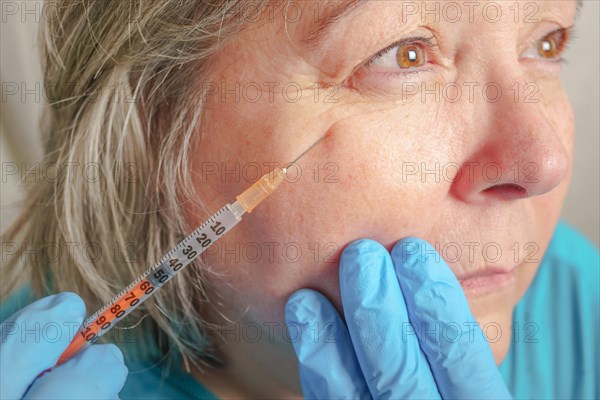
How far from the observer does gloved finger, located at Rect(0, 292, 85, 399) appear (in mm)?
1023

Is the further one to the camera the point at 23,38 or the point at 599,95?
the point at 599,95

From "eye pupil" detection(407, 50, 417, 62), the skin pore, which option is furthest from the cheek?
"eye pupil" detection(407, 50, 417, 62)

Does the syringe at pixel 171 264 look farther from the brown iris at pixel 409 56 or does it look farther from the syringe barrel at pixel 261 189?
the brown iris at pixel 409 56

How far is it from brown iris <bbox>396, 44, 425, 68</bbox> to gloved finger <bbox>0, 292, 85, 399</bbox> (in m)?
0.70

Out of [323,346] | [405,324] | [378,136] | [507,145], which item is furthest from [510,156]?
[323,346]

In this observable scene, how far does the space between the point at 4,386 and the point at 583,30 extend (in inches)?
73.8

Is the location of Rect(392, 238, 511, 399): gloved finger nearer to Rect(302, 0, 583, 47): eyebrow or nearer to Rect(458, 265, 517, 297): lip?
Rect(458, 265, 517, 297): lip

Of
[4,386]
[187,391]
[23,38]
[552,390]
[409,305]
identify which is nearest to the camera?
[4,386]

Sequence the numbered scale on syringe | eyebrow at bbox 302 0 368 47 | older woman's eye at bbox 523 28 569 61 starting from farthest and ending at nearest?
1. older woman's eye at bbox 523 28 569 61
2. the numbered scale on syringe
3. eyebrow at bbox 302 0 368 47

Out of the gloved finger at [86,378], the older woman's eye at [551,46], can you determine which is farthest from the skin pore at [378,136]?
the gloved finger at [86,378]

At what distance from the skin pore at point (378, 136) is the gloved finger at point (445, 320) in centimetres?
4

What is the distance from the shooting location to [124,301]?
1.15 meters

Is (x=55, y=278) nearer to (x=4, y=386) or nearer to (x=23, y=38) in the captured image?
(x=4, y=386)

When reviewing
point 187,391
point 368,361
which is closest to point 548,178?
point 368,361
